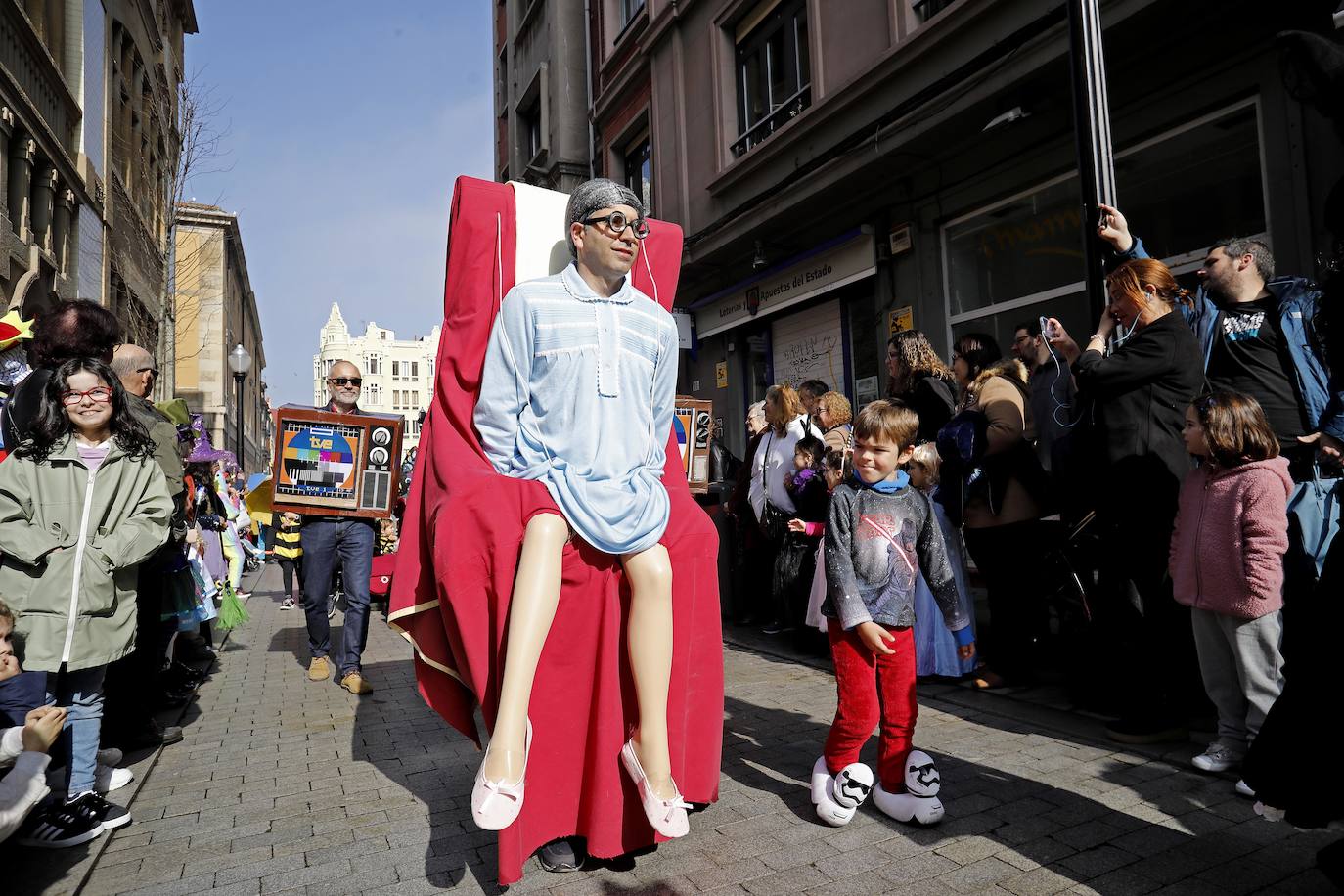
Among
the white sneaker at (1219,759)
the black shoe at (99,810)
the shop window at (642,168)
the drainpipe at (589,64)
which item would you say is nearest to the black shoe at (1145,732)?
the white sneaker at (1219,759)

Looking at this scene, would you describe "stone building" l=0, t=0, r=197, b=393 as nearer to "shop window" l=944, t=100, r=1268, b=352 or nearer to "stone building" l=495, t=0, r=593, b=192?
"stone building" l=495, t=0, r=593, b=192

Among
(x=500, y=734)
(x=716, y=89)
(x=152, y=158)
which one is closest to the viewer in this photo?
(x=500, y=734)

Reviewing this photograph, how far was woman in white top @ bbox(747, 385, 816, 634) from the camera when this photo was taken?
6.52 metres

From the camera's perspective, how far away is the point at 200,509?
601cm

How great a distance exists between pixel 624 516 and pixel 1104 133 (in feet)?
10.1

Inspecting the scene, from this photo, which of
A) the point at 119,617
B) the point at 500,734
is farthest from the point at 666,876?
the point at 119,617

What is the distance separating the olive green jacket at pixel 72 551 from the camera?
10.6ft

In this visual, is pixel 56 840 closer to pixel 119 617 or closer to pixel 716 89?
pixel 119 617

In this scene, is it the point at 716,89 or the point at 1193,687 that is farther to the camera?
the point at 716,89

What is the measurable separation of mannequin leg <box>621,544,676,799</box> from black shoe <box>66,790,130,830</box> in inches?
82.8

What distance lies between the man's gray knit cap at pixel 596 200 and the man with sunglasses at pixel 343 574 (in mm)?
3587

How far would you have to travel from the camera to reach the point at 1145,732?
3877 mm

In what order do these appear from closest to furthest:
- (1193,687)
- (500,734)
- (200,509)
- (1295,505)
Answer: (500,734)
(1295,505)
(1193,687)
(200,509)

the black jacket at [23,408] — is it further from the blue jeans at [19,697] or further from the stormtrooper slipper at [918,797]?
the stormtrooper slipper at [918,797]
